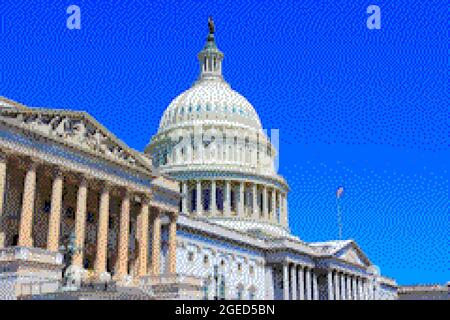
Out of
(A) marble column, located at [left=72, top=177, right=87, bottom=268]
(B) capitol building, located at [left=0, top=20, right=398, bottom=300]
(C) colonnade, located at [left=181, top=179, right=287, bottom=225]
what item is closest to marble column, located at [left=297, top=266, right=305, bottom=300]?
(B) capitol building, located at [left=0, top=20, right=398, bottom=300]

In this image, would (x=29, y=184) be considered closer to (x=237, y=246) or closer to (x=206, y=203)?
(x=237, y=246)

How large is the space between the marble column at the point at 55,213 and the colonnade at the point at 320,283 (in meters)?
49.8

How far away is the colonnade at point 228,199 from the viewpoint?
114438 millimetres

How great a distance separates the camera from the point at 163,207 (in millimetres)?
70438

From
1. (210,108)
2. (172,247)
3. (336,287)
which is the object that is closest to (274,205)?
(336,287)

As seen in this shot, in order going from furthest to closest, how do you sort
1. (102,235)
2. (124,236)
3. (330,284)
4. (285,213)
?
(285,213)
(330,284)
(124,236)
(102,235)

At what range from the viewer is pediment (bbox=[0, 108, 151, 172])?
A: 53812 millimetres

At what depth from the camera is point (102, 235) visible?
5875 centimetres

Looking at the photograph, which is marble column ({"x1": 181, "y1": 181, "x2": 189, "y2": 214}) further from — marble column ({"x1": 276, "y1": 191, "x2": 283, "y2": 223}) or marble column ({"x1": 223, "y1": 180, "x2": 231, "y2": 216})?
marble column ({"x1": 276, "y1": 191, "x2": 283, "y2": 223})

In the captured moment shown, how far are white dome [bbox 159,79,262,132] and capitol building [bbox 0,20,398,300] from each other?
28 cm

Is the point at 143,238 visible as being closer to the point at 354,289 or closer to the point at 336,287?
the point at 336,287

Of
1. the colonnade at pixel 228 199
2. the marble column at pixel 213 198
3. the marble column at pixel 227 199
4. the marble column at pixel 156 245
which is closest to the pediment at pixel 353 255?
the colonnade at pixel 228 199

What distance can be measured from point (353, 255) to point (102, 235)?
73.6 meters
